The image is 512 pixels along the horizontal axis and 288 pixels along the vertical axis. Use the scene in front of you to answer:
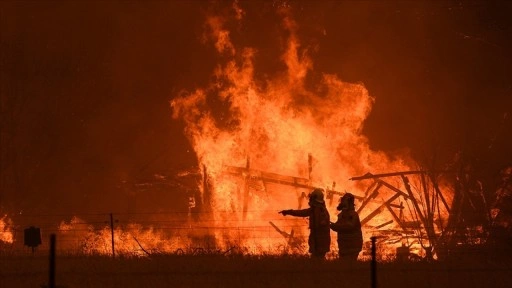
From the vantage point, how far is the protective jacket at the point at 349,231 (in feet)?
49.1

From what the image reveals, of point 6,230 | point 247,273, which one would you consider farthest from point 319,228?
point 6,230

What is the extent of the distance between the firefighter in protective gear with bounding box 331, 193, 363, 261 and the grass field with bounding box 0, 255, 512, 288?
955 millimetres

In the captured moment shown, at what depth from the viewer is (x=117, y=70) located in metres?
35.2

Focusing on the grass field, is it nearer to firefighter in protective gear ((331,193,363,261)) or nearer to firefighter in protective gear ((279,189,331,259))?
firefighter in protective gear ((279,189,331,259))

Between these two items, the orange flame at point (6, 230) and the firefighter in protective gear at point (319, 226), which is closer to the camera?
the firefighter in protective gear at point (319, 226)

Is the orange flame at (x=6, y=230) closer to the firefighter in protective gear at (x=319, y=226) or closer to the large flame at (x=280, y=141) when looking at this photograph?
the large flame at (x=280, y=141)

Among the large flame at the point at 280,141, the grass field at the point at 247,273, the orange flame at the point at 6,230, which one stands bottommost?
the grass field at the point at 247,273

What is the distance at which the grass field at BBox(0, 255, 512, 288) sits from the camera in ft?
40.9

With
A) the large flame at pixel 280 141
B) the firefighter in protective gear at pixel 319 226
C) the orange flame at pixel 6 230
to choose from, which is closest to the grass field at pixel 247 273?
the firefighter in protective gear at pixel 319 226

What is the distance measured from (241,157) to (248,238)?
4012 mm

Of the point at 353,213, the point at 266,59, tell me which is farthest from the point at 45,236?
the point at 353,213

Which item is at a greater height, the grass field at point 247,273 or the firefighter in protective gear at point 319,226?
the firefighter in protective gear at point 319,226

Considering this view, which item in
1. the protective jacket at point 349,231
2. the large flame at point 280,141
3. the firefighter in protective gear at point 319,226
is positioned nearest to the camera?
the protective jacket at point 349,231

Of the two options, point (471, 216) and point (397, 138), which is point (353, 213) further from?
point (397, 138)
